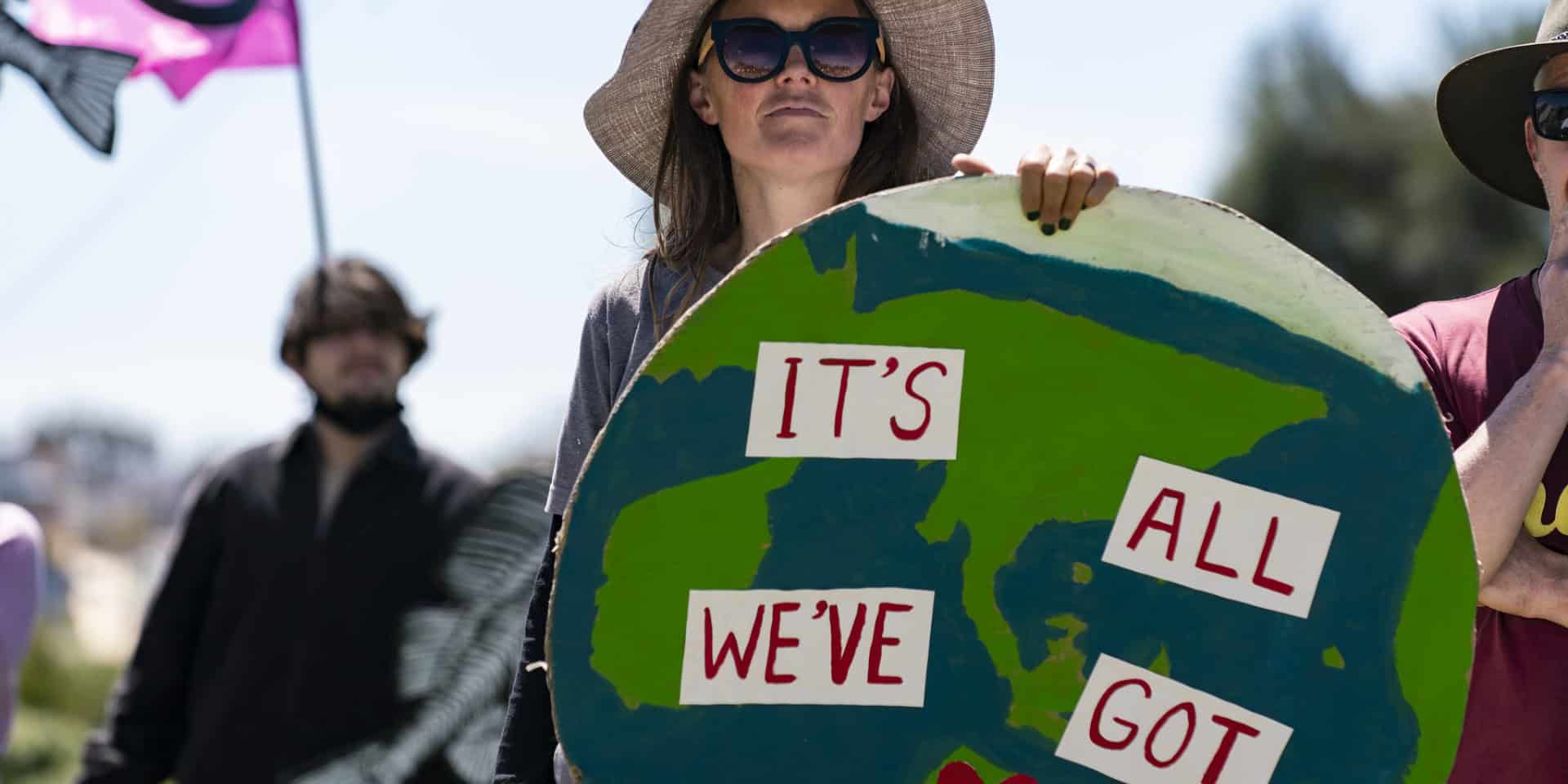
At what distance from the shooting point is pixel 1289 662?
171 centimetres

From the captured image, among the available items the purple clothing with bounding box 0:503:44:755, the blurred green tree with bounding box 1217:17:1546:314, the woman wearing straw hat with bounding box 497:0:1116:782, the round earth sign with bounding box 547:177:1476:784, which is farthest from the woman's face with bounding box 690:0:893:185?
the blurred green tree with bounding box 1217:17:1546:314

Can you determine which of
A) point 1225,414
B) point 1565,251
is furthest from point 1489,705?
point 1225,414

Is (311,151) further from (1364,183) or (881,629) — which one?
(1364,183)

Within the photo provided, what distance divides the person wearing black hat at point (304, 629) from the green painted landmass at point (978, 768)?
217cm

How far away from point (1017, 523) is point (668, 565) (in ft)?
1.02

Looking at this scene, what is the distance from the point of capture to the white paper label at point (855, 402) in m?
1.70

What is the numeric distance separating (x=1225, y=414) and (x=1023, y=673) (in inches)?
11.4

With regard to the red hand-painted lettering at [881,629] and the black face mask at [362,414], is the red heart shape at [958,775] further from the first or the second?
the black face mask at [362,414]

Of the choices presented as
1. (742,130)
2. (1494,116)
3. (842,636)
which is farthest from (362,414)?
(842,636)

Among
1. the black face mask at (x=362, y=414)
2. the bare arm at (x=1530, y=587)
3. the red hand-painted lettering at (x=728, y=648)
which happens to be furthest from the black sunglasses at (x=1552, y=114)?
the black face mask at (x=362, y=414)

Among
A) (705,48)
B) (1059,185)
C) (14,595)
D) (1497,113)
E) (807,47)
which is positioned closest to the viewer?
(1059,185)

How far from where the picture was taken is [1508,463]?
2053mm

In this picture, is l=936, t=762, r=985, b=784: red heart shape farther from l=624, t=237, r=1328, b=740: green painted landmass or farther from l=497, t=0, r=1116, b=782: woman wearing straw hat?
l=497, t=0, r=1116, b=782: woman wearing straw hat

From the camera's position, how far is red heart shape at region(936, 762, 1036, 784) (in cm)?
174
